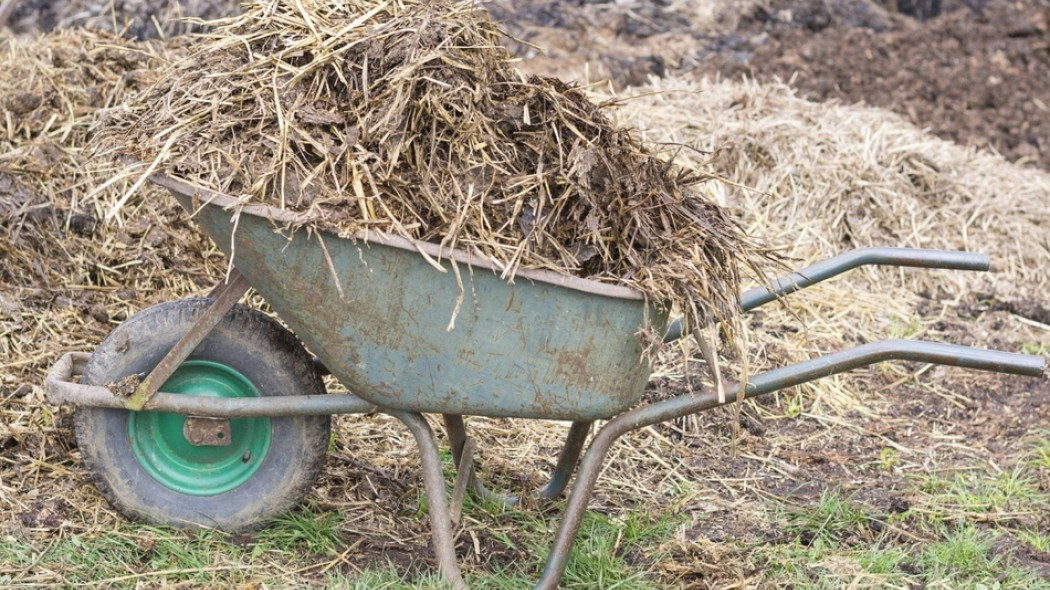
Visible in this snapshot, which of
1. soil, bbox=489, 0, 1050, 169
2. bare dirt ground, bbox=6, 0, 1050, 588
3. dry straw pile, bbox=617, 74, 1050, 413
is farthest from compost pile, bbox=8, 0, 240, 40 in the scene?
dry straw pile, bbox=617, 74, 1050, 413

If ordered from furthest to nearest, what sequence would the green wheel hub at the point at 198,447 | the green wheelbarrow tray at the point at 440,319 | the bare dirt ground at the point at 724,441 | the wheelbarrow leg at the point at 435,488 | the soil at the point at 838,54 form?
1. the soil at the point at 838,54
2. the bare dirt ground at the point at 724,441
3. the green wheel hub at the point at 198,447
4. the wheelbarrow leg at the point at 435,488
5. the green wheelbarrow tray at the point at 440,319

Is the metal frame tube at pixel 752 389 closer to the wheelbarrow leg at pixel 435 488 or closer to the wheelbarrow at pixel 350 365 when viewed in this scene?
the wheelbarrow at pixel 350 365

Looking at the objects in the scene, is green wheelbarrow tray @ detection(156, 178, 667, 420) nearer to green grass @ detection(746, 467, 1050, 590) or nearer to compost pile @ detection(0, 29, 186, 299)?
green grass @ detection(746, 467, 1050, 590)

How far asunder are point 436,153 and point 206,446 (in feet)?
3.46

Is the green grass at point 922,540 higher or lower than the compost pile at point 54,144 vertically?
lower

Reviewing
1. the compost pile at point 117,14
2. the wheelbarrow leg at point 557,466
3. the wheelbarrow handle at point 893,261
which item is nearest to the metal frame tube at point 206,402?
the wheelbarrow leg at point 557,466

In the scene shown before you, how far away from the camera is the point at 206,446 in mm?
3053

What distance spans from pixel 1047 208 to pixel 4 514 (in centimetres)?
497

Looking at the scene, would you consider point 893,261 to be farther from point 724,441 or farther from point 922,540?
point 724,441

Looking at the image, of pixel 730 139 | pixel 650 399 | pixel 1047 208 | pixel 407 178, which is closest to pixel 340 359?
pixel 407 178

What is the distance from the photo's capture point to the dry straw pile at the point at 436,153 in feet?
8.36

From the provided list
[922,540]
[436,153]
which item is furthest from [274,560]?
[922,540]

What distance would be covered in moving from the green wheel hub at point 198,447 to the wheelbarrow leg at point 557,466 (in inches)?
19.4

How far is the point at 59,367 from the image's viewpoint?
297cm
